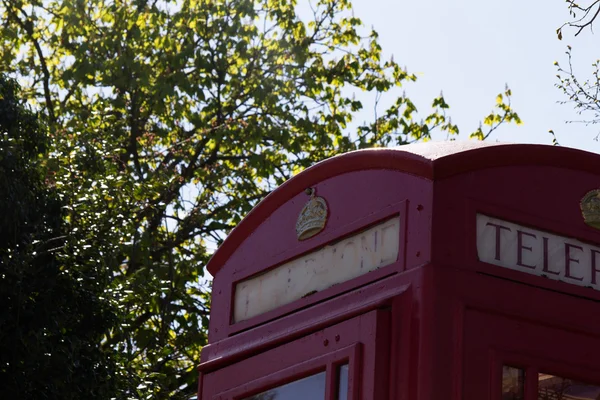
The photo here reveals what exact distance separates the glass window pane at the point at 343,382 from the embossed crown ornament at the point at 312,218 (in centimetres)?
56

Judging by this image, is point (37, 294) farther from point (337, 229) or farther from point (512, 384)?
point (512, 384)

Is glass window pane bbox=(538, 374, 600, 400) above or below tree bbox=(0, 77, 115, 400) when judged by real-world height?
below

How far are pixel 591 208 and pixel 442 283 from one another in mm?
632

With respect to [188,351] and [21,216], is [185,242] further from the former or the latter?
[21,216]

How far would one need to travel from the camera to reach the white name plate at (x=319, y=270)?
3.13 m

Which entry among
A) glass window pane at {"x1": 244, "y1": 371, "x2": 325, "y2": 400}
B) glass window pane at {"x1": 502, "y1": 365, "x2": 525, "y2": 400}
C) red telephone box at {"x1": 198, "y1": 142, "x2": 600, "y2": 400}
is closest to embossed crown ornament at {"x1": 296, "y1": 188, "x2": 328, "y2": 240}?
red telephone box at {"x1": 198, "y1": 142, "x2": 600, "y2": 400}

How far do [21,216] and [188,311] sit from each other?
4.28 m

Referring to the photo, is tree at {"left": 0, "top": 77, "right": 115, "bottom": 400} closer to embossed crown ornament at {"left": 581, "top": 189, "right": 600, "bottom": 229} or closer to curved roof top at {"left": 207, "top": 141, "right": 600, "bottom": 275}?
curved roof top at {"left": 207, "top": 141, "right": 600, "bottom": 275}

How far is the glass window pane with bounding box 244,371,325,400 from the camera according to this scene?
3158 mm

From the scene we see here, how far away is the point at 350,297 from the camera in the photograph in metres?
3.14

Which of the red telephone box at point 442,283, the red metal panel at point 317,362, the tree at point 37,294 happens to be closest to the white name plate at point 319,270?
the red telephone box at point 442,283

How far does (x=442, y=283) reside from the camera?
2.89 m

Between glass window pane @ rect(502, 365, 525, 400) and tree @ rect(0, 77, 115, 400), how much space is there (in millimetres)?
4675

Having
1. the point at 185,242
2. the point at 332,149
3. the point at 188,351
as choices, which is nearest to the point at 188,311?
the point at 188,351
